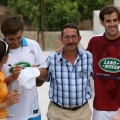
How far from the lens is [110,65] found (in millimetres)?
3225

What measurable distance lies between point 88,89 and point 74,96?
168 millimetres

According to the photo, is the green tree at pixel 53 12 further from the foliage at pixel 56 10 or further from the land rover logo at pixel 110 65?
the land rover logo at pixel 110 65

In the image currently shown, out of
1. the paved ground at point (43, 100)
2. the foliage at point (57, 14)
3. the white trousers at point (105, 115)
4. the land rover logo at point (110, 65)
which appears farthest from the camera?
the foliage at point (57, 14)

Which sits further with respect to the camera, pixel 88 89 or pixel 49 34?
pixel 49 34

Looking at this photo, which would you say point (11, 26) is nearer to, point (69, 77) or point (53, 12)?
point (69, 77)

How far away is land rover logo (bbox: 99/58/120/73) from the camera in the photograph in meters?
3.22

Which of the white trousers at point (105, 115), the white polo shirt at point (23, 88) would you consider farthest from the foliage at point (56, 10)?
the white polo shirt at point (23, 88)

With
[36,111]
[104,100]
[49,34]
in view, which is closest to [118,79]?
[104,100]

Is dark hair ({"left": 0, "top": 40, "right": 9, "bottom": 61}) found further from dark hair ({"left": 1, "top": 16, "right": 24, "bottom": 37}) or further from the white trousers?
the white trousers

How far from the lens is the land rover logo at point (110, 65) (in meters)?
3.22

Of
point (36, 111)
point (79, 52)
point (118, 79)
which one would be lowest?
point (36, 111)

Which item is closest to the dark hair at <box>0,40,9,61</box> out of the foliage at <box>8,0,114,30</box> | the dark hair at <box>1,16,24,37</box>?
the dark hair at <box>1,16,24,37</box>

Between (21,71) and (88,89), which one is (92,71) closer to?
(88,89)

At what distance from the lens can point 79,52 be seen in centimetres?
315
